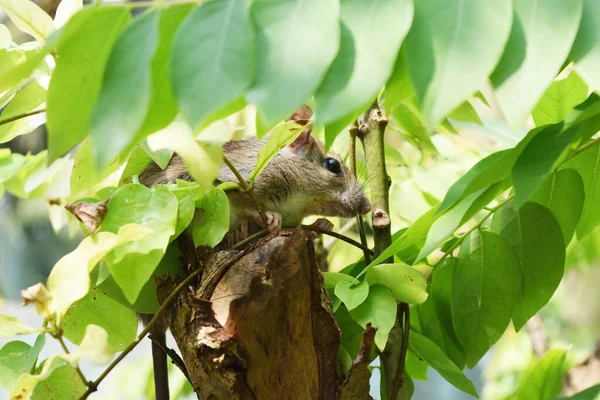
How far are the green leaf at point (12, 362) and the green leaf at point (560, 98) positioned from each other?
1156 mm

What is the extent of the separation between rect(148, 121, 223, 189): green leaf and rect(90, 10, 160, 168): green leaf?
0.25m

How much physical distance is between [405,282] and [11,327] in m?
0.69

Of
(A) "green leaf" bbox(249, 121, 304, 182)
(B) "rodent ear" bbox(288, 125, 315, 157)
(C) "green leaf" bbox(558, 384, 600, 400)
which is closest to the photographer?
(C) "green leaf" bbox(558, 384, 600, 400)

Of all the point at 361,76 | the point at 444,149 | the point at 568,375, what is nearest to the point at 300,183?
the point at 444,149

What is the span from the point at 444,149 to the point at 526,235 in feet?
3.60

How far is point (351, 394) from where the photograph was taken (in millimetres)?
1321

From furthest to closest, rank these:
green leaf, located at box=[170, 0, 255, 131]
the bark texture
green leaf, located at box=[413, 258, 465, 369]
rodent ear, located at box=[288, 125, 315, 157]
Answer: rodent ear, located at box=[288, 125, 315, 157], green leaf, located at box=[413, 258, 465, 369], the bark texture, green leaf, located at box=[170, 0, 255, 131]

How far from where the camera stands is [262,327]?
1.22 metres

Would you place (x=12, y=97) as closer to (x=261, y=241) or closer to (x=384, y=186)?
(x=261, y=241)

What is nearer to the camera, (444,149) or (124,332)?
Answer: (124,332)

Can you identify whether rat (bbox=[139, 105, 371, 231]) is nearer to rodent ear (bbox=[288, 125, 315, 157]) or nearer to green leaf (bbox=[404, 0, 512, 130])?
rodent ear (bbox=[288, 125, 315, 157])

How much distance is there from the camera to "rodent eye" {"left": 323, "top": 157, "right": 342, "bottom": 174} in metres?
2.46

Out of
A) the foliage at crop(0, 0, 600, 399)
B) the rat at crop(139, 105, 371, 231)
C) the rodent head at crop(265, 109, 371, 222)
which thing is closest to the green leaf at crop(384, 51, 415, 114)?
the foliage at crop(0, 0, 600, 399)

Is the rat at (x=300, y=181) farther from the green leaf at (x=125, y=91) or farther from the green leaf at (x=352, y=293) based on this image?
the green leaf at (x=125, y=91)
